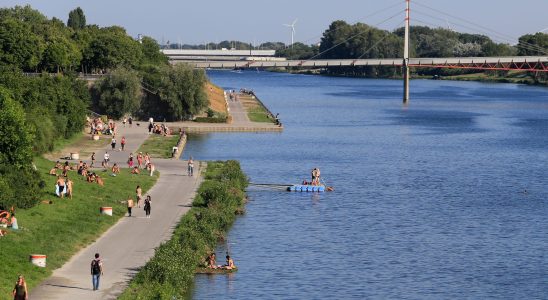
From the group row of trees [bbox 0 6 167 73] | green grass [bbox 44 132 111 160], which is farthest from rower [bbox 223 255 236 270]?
row of trees [bbox 0 6 167 73]

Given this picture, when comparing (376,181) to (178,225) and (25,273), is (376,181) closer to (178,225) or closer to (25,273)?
(178,225)

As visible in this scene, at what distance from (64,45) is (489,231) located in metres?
76.1

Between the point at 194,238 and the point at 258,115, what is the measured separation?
78.6m

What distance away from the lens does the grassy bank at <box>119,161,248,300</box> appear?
38.3m

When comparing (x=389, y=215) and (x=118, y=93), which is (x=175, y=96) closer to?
(x=118, y=93)

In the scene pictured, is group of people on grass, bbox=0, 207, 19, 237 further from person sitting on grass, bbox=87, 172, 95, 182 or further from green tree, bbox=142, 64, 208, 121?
green tree, bbox=142, 64, 208, 121

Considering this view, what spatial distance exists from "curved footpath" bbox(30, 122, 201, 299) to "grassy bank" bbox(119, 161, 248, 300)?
0.58 meters

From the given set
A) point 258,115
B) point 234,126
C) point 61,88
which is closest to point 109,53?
point 258,115

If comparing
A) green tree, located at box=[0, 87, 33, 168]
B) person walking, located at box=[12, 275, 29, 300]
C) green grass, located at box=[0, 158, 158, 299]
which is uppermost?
green tree, located at box=[0, 87, 33, 168]

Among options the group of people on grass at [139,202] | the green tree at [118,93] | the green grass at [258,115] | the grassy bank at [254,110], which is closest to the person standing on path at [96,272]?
the group of people on grass at [139,202]

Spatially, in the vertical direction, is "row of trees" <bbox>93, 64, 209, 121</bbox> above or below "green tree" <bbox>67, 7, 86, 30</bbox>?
below

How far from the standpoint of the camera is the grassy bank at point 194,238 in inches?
1508

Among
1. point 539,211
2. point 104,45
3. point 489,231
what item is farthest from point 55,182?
point 104,45

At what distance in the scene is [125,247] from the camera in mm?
45031
